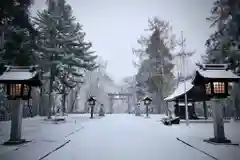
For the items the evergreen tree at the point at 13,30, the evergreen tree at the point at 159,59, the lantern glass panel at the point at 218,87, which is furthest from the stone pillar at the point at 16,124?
the evergreen tree at the point at 159,59

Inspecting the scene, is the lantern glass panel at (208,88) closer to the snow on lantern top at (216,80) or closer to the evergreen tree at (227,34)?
the snow on lantern top at (216,80)

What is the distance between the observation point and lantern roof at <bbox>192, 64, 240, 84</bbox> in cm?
634

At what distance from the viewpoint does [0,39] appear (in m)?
10.5

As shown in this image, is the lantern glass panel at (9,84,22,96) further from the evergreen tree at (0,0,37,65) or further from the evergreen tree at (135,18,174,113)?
the evergreen tree at (135,18,174,113)

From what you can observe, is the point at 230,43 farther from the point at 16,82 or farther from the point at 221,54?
the point at 16,82

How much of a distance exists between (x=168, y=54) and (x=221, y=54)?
48.2ft

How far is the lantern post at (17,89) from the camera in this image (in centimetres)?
620

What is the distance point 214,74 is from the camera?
21.3ft

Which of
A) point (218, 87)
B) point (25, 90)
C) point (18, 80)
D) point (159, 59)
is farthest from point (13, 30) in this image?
point (159, 59)

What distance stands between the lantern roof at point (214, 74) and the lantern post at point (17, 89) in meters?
5.29

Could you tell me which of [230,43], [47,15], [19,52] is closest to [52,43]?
[47,15]

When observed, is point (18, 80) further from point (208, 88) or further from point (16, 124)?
point (208, 88)

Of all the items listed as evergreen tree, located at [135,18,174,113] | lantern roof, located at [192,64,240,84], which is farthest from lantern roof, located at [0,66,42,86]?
evergreen tree, located at [135,18,174,113]

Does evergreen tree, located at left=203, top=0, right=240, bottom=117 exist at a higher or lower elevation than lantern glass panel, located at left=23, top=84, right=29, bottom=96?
higher
